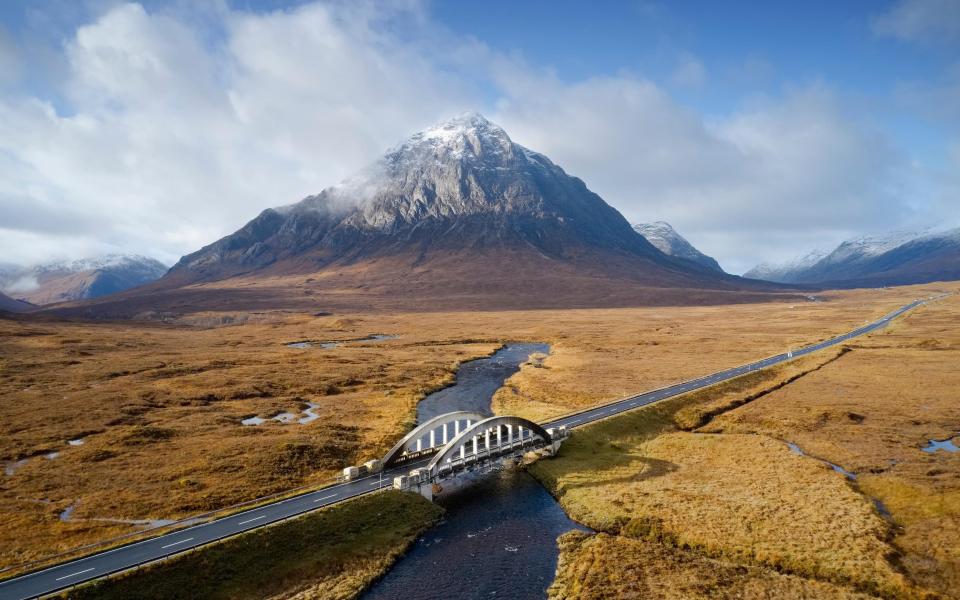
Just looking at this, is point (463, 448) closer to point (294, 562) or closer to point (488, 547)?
point (488, 547)

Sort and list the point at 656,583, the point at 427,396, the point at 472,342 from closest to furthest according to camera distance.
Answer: the point at 656,583 → the point at 427,396 → the point at 472,342

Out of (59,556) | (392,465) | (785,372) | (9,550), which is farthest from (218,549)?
(785,372)

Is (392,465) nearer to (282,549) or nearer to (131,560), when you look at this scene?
(282,549)

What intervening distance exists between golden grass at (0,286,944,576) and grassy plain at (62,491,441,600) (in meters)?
10.7

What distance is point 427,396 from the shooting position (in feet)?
321

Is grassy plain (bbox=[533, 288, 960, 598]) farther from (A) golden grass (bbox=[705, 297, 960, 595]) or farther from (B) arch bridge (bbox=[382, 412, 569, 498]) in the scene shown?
(B) arch bridge (bbox=[382, 412, 569, 498])

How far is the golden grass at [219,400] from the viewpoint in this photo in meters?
50.1

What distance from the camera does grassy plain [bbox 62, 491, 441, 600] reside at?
33219 millimetres

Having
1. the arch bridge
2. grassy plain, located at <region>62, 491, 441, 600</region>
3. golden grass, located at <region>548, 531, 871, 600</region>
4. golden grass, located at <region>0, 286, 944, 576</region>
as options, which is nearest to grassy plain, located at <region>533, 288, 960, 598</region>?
golden grass, located at <region>548, 531, 871, 600</region>

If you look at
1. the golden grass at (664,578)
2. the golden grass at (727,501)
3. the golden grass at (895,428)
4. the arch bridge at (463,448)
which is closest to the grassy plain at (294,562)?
the arch bridge at (463,448)

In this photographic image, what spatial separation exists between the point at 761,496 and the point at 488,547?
25.1 meters

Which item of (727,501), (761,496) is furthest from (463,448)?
(761,496)

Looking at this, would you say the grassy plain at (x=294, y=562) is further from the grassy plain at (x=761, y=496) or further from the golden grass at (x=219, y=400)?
the grassy plain at (x=761, y=496)

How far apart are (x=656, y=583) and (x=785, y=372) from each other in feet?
285
